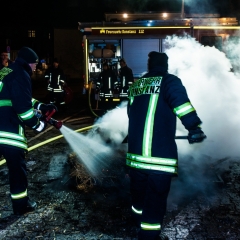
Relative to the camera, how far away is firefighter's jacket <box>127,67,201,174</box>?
3.46m

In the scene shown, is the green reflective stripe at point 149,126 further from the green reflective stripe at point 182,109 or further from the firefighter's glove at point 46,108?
the firefighter's glove at point 46,108

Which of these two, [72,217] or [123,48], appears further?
[123,48]

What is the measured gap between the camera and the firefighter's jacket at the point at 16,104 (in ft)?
13.9

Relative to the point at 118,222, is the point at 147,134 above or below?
above

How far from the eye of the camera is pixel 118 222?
14.4 ft

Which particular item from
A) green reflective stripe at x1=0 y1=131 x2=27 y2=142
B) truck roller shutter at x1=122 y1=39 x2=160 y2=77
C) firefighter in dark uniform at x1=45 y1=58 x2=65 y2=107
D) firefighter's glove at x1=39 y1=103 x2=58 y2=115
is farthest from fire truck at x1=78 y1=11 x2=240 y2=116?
green reflective stripe at x1=0 y1=131 x2=27 y2=142

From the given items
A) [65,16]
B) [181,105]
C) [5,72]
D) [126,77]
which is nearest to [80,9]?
[65,16]

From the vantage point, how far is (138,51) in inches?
555

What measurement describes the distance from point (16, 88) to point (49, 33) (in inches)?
2165

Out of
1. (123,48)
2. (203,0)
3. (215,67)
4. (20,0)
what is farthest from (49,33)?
(215,67)

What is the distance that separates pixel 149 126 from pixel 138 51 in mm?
10855

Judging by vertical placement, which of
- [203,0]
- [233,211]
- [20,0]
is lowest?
[233,211]

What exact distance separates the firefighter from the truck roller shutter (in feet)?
31.8

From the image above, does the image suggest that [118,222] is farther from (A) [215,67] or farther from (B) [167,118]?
(A) [215,67]
